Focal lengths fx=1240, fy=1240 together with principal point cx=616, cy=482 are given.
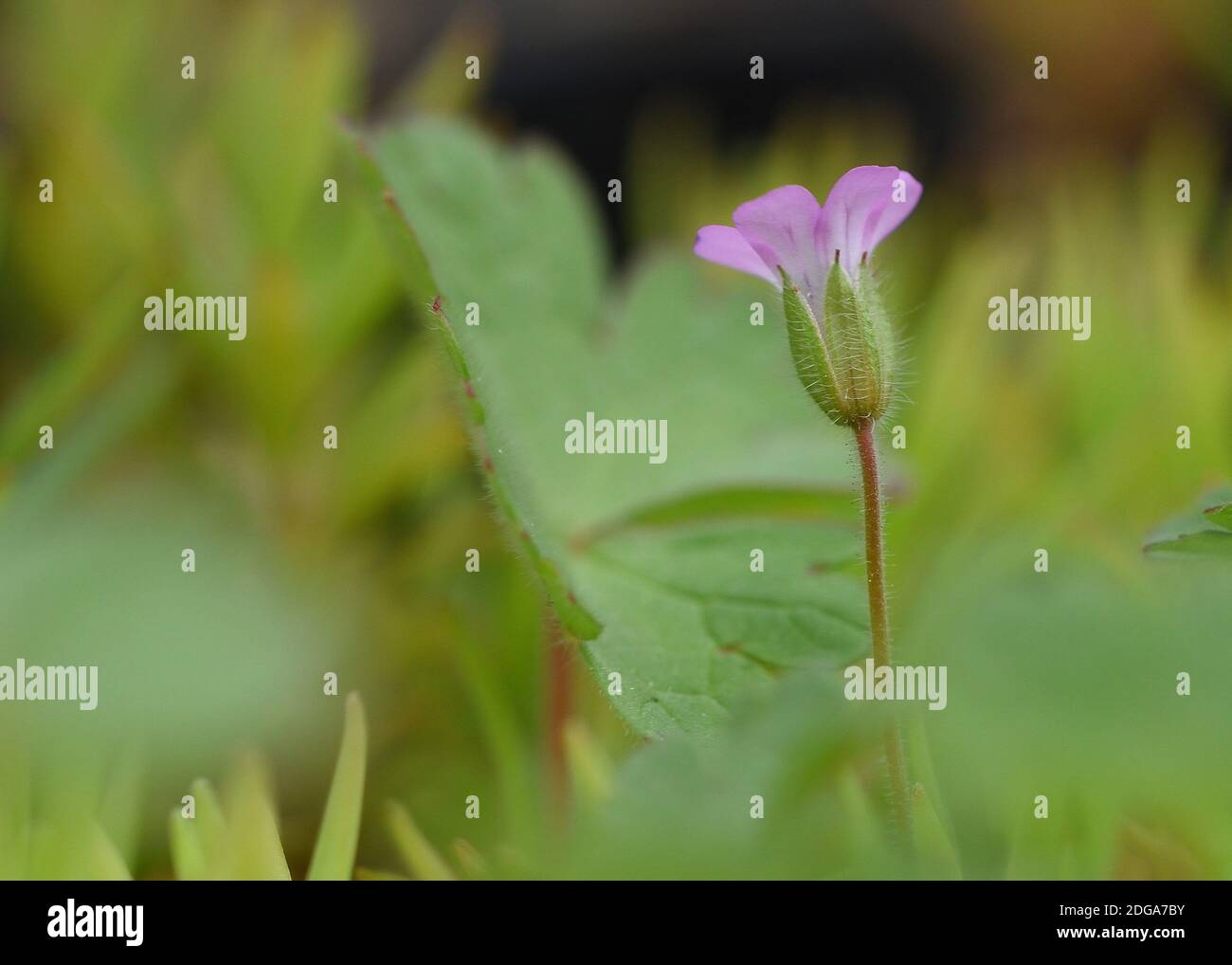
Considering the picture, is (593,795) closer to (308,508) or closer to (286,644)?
(286,644)

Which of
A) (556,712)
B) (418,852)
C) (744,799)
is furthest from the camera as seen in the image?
(556,712)

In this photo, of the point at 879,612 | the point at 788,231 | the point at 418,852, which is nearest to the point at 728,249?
the point at 788,231

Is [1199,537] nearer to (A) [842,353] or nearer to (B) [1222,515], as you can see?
(B) [1222,515]

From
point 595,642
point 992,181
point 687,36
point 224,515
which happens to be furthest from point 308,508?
point 687,36

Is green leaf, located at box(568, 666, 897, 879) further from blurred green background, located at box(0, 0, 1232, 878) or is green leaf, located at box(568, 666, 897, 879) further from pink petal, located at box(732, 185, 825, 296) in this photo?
pink petal, located at box(732, 185, 825, 296)

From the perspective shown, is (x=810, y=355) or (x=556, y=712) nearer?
(x=810, y=355)

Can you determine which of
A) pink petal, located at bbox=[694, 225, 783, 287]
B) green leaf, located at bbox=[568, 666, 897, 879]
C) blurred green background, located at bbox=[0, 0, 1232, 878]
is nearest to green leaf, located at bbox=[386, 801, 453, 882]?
blurred green background, located at bbox=[0, 0, 1232, 878]

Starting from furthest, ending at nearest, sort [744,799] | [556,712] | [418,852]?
1. [556,712]
2. [418,852]
3. [744,799]

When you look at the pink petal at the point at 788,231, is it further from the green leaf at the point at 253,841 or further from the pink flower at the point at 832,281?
the green leaf at the point at 253,841
